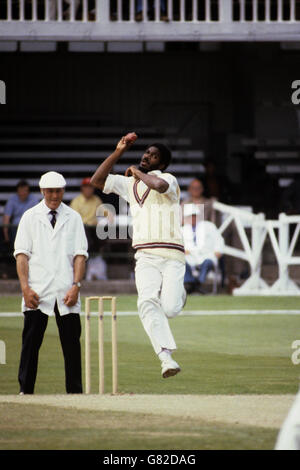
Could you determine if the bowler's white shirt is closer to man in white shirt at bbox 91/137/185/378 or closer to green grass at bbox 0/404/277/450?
man in white shirt at bbox 91/137/185/378

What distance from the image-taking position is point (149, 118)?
2973cm

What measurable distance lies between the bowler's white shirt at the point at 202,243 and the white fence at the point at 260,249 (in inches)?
22.1

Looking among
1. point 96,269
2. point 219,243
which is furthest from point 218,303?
point 96,269

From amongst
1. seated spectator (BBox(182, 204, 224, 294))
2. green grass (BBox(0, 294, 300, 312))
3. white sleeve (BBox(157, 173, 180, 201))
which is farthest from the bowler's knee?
seated spectator (BBox(182, 204, 224, 294))

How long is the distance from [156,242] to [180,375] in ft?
6.91

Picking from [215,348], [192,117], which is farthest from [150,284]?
[192,117]

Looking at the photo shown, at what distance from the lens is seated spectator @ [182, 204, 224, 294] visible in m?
20.2

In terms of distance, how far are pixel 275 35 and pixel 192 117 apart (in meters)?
8.10

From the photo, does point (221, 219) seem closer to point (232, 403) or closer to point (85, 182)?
point (85, 182)

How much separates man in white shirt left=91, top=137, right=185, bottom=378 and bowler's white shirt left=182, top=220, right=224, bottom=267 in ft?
33.2

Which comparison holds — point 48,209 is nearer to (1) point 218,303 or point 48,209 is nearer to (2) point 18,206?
(1) point 218,303

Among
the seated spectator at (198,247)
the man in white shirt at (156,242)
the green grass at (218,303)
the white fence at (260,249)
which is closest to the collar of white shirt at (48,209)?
the man in white shirt at (156,242)

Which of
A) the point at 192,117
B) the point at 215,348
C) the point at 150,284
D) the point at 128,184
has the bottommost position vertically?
the point at 215,348

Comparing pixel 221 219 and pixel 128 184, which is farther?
pixel 221 219
